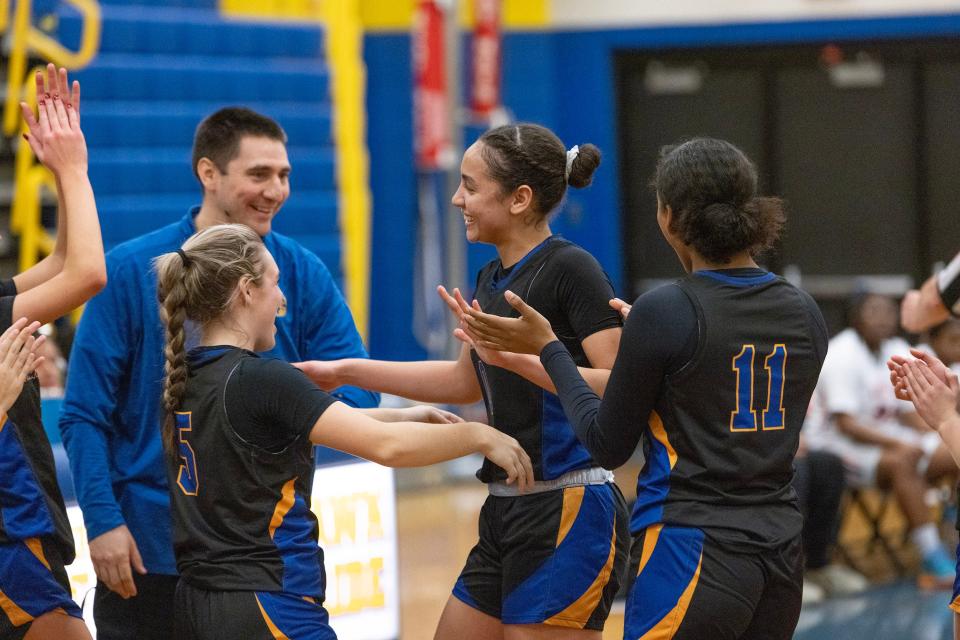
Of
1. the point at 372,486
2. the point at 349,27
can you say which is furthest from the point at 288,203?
the point at 372,486

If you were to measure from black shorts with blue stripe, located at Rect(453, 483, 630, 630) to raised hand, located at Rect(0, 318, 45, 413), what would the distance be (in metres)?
1.04

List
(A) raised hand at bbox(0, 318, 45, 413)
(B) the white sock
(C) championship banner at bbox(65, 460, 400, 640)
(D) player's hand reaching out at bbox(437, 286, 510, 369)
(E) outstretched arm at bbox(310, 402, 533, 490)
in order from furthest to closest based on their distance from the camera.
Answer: (B) the white sock
(C) championship banner at bbox(65, 460, 400, 640)
(D) player's hand reaching out at bbox(437, 286, 510, 369)
(A) raised hand at bbox(0, 318, 45, 413)
(E) outstretched arm at bbox(310, 402, 533, 490)

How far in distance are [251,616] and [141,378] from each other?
0.95 meters

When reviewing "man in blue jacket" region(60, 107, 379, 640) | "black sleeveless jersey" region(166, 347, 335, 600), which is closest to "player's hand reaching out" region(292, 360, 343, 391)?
"man in blue jacket" region(60, 107, 379, 640)

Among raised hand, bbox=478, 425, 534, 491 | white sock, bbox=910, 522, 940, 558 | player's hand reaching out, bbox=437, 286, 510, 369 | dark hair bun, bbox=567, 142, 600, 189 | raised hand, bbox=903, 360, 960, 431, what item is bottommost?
white sock, bbox=910, 522, 940, 558

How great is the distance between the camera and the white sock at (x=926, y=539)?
6.68 meters

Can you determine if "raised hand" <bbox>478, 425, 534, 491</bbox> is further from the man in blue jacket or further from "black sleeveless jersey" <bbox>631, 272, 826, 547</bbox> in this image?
the man in blue jacket

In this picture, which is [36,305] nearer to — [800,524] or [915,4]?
[800,524]

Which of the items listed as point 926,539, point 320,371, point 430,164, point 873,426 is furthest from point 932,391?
point 430,164

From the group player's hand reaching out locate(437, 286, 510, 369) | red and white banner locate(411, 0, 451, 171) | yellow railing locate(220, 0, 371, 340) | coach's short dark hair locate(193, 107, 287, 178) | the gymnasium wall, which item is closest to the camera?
player's hand reaching out locate(437, 286, 510, 369)

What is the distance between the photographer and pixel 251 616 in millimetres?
2453

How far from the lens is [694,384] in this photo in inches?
96.9

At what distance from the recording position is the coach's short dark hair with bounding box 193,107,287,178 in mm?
3418

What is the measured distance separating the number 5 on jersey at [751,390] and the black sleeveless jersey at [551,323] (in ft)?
1.36
